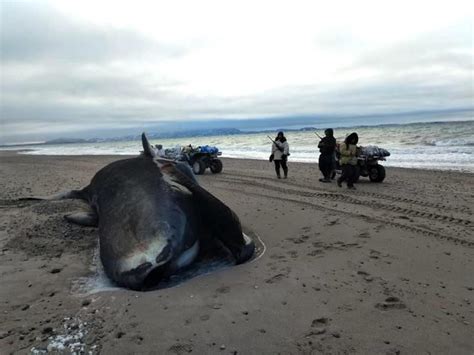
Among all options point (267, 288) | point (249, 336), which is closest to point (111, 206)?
point (267, 288)

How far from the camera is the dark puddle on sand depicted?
410 centimetres

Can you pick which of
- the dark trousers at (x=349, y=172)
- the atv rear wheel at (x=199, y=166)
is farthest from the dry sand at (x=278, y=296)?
the atv rear wheel at (x=199, y=166)

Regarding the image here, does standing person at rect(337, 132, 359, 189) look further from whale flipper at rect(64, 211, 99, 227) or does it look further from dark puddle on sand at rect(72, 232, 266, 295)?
whale flipper at rect(64, 211, 99, 227)

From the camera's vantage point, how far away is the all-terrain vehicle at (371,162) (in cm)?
1169

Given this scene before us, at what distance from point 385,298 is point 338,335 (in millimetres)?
864

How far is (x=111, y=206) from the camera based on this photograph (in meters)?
4.93

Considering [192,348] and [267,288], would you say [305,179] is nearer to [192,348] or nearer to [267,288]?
[267,288]

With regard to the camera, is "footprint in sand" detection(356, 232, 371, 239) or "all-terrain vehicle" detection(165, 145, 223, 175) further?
"all-terrain vehicle" detection(165, 145, 223, 175)

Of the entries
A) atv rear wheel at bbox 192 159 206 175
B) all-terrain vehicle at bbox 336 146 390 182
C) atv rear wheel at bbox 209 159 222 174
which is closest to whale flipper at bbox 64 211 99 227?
all-terrain vehicle at bbox 336 146 390 182

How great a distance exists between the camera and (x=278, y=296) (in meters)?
3.88

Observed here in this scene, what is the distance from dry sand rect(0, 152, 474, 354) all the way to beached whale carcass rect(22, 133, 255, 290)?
253mm

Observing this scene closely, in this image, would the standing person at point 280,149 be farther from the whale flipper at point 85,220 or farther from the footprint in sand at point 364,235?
the whale flipper at point 85,220

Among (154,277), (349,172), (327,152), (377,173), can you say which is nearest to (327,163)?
(327,152)

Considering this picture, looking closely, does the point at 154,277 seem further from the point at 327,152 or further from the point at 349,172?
the point at 327,152
